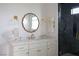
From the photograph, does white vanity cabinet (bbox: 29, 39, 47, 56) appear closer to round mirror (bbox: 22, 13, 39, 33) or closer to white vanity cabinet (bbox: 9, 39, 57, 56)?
white vanity cabinet (bbox: 9, 39, 57, 56)

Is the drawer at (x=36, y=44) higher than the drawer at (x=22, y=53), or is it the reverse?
the drawer at (x=36, y=44)

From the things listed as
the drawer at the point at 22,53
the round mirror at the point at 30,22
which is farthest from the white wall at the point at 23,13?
the drawer at the point at 22,53

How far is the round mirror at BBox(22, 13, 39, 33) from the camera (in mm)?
1244

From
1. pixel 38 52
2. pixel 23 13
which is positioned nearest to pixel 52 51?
pixel 38 52

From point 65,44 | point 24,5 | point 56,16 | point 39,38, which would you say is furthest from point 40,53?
point 24,5

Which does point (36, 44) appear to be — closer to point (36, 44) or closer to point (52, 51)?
point (36, 44)

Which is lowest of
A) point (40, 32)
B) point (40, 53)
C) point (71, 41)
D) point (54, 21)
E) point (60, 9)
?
point (40, 53)

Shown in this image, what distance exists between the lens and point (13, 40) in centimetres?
125

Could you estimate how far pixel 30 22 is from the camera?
4.11ft

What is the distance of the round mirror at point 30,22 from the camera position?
1244 millimetres

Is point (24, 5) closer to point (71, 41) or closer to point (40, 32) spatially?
point (40, 32)

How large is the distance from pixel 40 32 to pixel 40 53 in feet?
0.76

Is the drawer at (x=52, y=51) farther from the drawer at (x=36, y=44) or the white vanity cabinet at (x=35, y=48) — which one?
the drawer at (x=36, y=44)

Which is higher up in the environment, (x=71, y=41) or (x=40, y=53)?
(x=71, y=41)
